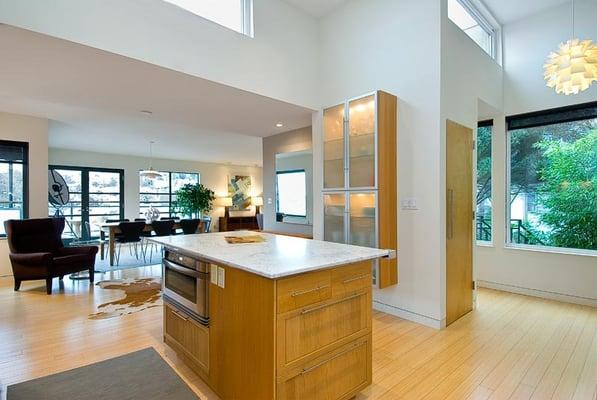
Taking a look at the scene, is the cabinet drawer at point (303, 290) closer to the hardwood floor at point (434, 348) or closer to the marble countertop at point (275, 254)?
the marble countertop at point (275, 254)

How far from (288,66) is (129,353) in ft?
11.0

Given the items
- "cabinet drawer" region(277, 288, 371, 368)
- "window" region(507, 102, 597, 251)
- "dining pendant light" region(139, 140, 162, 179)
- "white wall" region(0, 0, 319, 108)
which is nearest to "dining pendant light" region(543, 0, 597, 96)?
"window" region(507, 102, 597, 251)

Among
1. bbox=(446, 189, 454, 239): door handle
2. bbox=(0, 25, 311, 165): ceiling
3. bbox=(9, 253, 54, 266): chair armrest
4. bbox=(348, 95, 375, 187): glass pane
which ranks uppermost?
bbox=(0, 25, 311, 165): ceiling

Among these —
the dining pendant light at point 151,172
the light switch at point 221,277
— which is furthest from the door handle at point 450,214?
the dining pendant light at point 151,172

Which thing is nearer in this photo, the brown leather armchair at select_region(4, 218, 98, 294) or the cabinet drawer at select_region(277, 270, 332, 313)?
the cabinet drawer at select_region(277, 270, 332, 313)

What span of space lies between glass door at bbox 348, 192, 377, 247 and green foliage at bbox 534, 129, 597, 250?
2.54 metres

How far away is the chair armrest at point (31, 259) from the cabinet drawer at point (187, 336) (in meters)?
2.84

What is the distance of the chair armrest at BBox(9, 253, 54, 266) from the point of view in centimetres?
418

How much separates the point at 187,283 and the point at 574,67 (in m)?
3.23

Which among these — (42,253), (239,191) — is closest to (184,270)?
(42,253)

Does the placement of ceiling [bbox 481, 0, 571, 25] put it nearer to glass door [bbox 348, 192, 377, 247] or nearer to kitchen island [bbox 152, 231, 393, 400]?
glass door [bbox 348, 192, 377, 247]

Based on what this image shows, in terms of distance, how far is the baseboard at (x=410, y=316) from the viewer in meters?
3.09

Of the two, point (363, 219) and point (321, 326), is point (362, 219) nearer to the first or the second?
point (363, 219)

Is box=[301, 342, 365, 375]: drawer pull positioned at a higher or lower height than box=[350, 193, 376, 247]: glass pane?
lower
